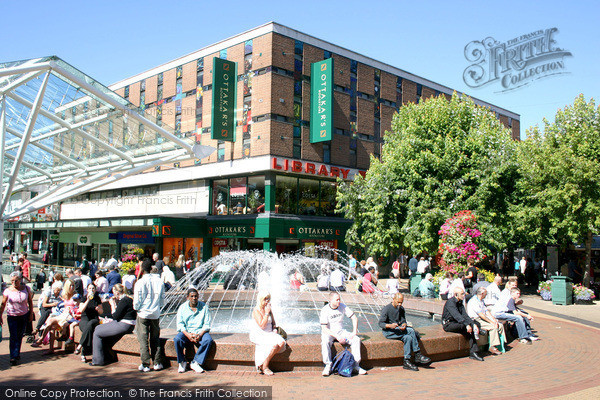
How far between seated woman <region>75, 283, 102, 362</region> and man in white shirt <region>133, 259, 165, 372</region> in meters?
1.40

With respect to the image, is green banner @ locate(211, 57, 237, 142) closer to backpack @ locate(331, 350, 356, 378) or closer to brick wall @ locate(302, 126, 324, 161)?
brick wall @ locate(302, 126, 324, 161)

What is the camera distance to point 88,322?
30.5 feet

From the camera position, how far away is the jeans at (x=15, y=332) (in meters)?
8.96

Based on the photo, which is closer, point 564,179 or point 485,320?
point 485,320

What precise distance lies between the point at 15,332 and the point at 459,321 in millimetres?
8900

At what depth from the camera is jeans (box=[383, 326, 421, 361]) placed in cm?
895

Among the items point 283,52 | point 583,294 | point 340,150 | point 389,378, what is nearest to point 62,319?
point 389,378

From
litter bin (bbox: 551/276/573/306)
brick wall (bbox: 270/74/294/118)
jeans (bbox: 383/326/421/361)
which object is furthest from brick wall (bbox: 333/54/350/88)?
jeans (bbox: 383/326/421/361)

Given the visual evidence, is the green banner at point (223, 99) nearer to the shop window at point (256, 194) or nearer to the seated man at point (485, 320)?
the shop window at point (256, 194)

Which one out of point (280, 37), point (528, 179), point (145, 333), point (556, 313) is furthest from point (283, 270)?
point (280, 37)

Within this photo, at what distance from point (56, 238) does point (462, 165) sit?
38.3 m

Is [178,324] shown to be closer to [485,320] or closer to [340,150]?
[485,320]

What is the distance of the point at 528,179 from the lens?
25109mm

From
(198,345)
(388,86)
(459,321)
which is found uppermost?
(388,86)
